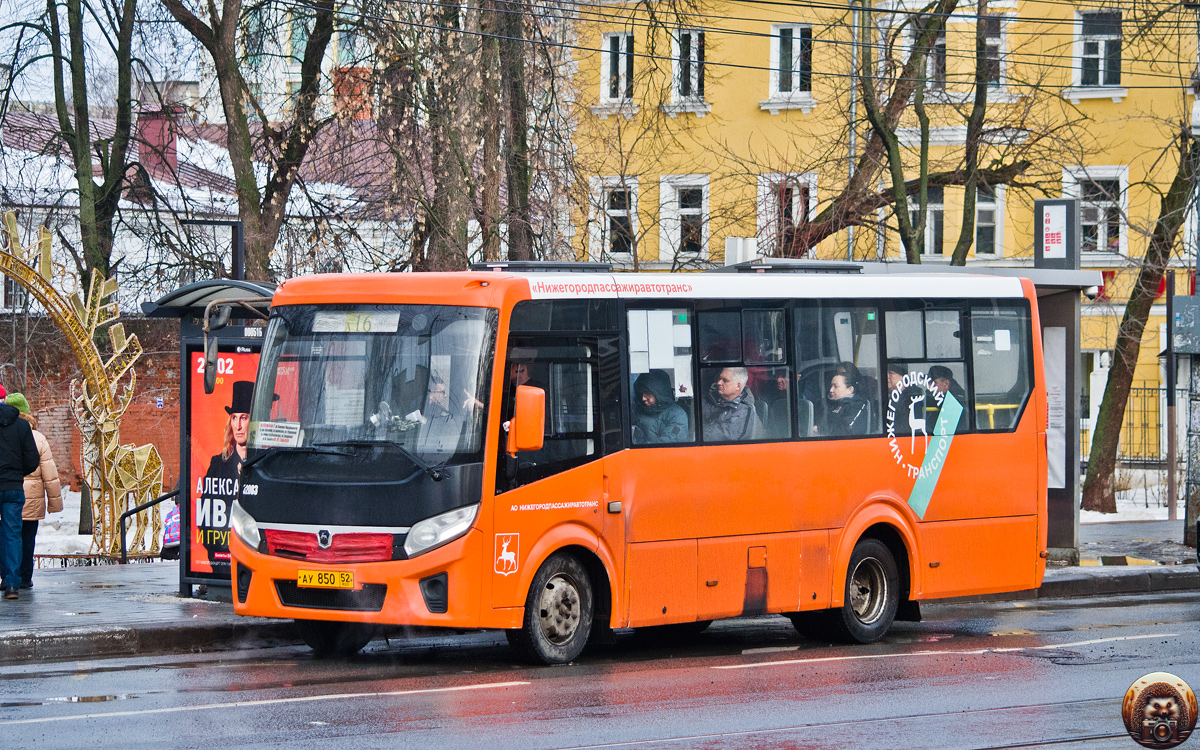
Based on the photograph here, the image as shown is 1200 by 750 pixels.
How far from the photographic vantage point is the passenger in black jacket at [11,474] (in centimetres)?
1379

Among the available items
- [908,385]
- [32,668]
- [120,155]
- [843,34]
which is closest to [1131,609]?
[908,385]

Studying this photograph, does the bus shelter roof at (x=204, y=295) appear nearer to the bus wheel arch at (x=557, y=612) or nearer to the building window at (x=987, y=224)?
the bus wheel arch at (x=557, y=612)

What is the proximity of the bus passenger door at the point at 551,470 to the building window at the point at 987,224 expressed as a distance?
2692cm

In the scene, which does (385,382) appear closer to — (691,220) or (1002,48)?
(691,220)

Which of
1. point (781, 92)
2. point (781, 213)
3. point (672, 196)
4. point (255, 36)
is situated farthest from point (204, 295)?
point (781, 92)

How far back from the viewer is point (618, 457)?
11.1 m

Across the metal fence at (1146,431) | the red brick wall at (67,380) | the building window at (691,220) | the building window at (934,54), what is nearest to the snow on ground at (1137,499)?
the metal fence at (1146,431)

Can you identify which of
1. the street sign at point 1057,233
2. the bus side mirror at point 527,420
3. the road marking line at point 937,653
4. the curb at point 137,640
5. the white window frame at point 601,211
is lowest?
the road marking line at point 937,653

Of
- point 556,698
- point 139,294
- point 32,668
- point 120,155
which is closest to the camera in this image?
point 556,698

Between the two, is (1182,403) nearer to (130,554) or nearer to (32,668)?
(130,554)

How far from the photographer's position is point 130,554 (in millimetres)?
20812

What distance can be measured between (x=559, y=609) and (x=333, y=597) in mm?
1509

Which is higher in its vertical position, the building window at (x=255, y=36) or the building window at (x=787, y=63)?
the building window at (x=787, y=63)

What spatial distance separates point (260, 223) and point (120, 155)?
5.13m
